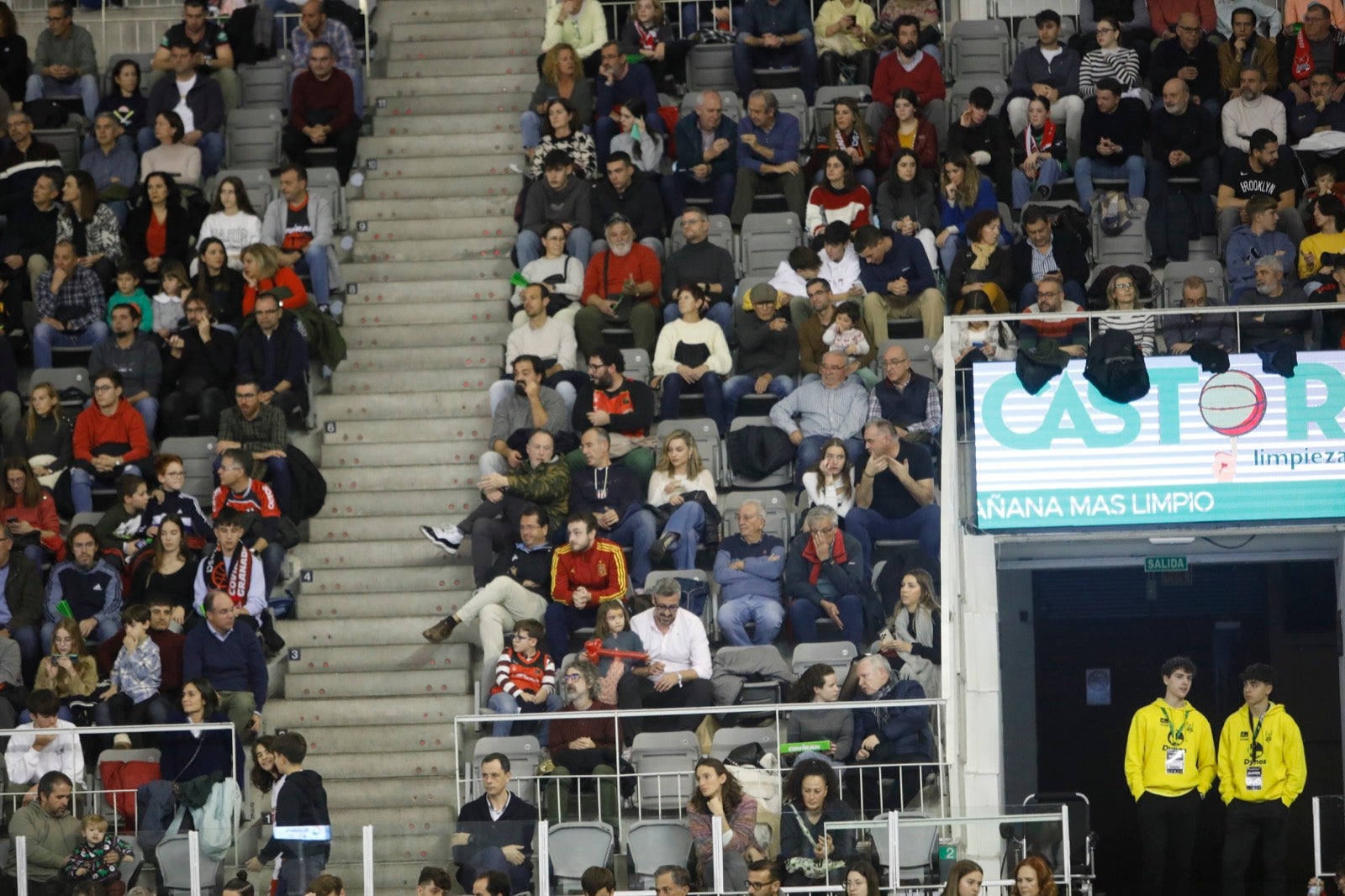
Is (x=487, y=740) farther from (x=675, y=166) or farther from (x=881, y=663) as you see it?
(x=675, y=166)

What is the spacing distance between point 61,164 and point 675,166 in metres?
4.56

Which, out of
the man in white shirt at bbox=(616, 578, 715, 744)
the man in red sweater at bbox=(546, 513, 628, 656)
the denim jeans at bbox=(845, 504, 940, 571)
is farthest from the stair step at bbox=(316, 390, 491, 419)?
the denim jeans at bbox=(845, 504, 940, 571)

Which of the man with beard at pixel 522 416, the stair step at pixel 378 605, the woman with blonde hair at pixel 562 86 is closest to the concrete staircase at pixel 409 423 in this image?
the stair step at pixel 378 605

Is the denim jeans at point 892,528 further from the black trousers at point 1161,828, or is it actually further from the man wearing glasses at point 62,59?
the man wearing glasses at point 62,59

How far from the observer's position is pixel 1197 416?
12883mm

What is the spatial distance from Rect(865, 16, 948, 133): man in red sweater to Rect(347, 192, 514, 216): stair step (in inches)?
110

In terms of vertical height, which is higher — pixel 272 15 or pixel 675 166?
pixel 272 15

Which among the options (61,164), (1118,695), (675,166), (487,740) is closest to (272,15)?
(61,164)

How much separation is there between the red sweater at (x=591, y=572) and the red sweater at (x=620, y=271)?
8.37ft

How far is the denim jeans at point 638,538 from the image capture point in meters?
13.5

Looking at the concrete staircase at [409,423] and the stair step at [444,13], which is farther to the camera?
the stair step at [444,13]

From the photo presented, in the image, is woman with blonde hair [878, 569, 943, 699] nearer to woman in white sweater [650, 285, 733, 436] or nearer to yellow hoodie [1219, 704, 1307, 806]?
yellow hoodie [1219, 704, 1307, 806]

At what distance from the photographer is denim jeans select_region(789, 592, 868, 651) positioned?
1305 centimetres

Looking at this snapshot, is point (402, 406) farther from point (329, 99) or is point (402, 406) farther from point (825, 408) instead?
point (825, 408)
